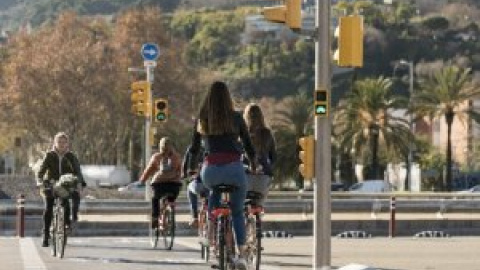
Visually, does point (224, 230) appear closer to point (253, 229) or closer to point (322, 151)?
point (253, 229)

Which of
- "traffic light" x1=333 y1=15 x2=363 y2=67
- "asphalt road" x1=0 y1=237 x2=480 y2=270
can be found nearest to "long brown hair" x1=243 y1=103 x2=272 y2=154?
"traffic light" x1=333 y1=15 x2=363 y2=67

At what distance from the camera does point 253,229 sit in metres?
15.2

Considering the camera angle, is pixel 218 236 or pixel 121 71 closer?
pixel 218 236

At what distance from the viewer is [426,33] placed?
178500 millimetres

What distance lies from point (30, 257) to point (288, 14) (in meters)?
5.83

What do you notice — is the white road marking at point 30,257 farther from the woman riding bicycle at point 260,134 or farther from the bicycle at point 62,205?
the woman riding bicycle at point 260,134

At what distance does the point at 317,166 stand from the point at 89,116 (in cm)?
6563

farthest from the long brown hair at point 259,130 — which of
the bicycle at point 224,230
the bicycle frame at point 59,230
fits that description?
the bicycle frame at point 59,230

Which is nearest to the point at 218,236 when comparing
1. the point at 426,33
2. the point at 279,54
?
the point at 279,54

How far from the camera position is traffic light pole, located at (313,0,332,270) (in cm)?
1584

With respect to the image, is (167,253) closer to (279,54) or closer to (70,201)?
(70,201)

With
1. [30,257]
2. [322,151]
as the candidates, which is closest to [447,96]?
[30,257]

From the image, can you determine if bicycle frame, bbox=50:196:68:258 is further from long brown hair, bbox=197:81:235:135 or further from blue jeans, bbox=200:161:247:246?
long brown hair, bbox=197:81:235:135

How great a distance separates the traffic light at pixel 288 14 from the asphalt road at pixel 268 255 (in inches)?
134
